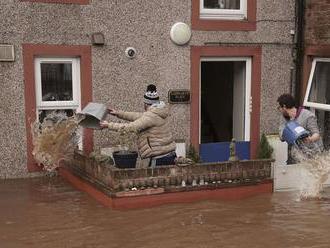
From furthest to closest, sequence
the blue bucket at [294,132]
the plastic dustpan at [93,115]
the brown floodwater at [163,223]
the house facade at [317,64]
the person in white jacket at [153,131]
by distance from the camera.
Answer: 1. the house facade at [317,64]
2. the plastic dustpan at [93,115]
3. the person in white jacket at [153,131]
4. the blue bucket at [294,132]
5. the brown floodwater at [163,223]

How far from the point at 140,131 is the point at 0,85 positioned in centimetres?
257

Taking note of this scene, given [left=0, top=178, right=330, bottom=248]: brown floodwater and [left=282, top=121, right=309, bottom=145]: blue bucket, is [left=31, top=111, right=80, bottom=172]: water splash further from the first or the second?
[left=282, top=121, right=309, bottom=145]: blue bucket

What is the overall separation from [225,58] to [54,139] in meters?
3.57

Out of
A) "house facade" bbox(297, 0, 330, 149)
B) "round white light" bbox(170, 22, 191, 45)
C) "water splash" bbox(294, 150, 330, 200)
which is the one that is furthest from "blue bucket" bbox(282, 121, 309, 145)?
"house facade" bbox(297, 0, 330, 149)

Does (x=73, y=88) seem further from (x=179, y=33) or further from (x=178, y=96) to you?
(x=179, y=33)

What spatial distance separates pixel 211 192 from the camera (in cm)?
743

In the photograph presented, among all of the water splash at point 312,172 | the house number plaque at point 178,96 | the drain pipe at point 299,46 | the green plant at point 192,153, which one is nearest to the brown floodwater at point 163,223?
the water splash at point 312,172

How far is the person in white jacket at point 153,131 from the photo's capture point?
23.5ft

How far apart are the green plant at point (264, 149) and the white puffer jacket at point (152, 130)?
298 cm

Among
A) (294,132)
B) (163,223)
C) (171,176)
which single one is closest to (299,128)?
(294,132)

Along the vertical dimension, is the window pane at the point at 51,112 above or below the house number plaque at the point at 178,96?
below

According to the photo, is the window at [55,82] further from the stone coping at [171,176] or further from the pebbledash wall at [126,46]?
the stone coping at [171,176]

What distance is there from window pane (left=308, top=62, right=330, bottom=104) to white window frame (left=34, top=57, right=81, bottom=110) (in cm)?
443

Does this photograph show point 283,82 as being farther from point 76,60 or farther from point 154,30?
point 76,60
